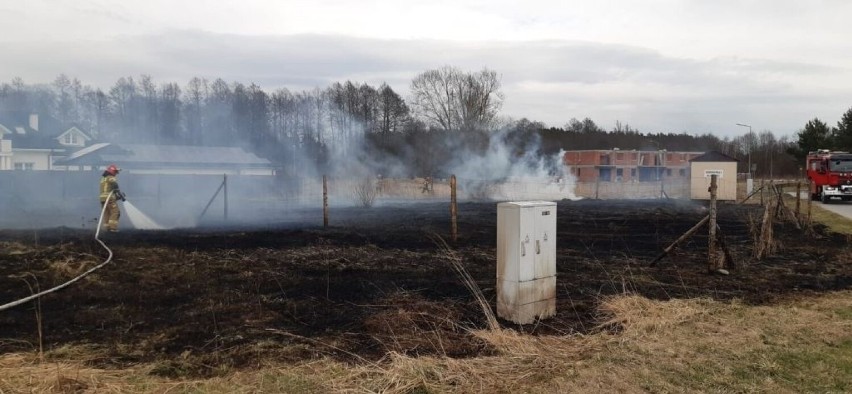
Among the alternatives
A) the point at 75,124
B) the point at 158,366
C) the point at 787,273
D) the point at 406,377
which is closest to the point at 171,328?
the point at 158,366

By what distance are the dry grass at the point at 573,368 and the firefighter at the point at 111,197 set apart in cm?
1028

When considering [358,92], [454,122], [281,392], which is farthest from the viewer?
[454,122]

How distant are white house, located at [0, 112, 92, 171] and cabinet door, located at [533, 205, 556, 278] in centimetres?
2978

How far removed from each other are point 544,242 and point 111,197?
12.0m

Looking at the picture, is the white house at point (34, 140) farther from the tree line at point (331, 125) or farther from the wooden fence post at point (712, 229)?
the wooden fence post at point (712, 229)

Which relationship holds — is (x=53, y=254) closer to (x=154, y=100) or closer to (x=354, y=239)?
(x=354, y=239)

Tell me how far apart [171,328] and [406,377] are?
2.98 meters

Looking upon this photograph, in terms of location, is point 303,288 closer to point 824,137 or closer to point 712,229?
point 712,229

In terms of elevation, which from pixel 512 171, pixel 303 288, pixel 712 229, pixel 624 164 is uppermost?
pixel 624 164

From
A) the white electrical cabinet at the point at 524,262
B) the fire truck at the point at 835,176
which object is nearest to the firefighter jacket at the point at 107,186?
the white electrical cabinet at the point at 524,262

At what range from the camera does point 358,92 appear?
47.4 m

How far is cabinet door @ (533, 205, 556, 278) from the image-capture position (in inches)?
257

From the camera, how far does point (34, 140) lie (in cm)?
3225

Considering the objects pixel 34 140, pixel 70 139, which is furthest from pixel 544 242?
pixel 70 139
